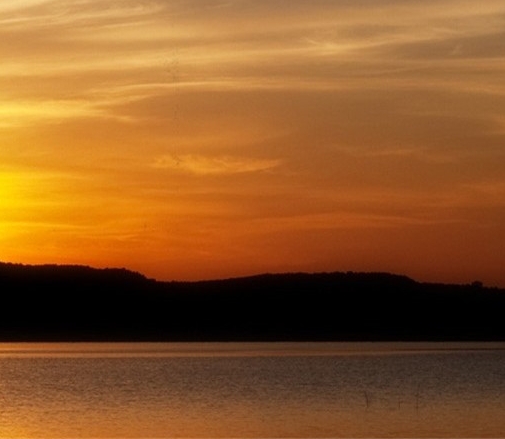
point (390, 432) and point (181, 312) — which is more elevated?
point (181, 312)

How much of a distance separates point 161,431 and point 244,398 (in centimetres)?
1648

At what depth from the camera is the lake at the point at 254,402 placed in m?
51.8

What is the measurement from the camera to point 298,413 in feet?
191

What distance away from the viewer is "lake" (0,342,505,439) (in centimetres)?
5175

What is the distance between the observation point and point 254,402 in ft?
212

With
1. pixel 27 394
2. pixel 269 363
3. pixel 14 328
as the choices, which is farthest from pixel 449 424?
pixel 14 328

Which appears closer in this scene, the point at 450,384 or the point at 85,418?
the point at 85,418

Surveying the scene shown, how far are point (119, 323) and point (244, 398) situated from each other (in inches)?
4938

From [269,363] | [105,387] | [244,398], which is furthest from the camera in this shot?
[269,363]

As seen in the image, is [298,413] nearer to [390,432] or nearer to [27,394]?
[390,432]

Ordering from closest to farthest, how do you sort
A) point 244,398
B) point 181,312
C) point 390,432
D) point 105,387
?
point 390,432
point 244,398
point 105,387
point 181,312

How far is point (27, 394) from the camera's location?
71875 mm

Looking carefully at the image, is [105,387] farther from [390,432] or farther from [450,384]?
[390,432]

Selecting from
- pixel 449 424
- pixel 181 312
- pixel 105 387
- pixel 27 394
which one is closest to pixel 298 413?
pixel 449 424
